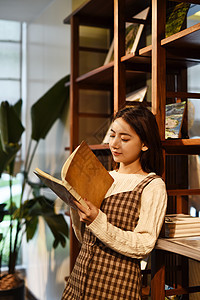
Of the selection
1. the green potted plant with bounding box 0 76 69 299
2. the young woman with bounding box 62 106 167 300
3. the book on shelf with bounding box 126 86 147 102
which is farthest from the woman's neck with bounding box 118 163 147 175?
the green potted plant with bounding box 0 76 69 299

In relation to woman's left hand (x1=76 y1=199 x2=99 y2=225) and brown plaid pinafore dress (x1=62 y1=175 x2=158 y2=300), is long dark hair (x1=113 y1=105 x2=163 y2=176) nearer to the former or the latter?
brown plaid pinafore dress (x1=62 y1=175 x2=158 y2=300)

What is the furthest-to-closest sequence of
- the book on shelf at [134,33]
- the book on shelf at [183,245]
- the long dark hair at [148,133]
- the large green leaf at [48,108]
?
the large green leaf at [48,108]
the book on shelf at [134,33]
the long dark hair at [148,133]
the book on shelf at [183,245]

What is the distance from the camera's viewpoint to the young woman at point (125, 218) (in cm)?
155

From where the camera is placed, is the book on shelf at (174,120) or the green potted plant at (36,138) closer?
the book on shelf at (174,120)

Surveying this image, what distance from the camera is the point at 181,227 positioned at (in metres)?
1.72

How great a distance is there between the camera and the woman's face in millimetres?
1689

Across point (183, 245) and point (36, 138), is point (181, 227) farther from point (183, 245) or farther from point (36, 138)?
point (36, 138)

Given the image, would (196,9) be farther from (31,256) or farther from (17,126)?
(31,256)

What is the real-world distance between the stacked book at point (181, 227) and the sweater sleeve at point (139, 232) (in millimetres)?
161

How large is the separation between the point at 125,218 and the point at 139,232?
0.08m

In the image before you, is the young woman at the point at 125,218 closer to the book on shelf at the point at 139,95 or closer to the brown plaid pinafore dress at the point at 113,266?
the brown plaid pinafore dress at the point at 113,266

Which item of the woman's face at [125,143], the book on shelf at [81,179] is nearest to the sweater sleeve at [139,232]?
the book on shelf at [81,179]

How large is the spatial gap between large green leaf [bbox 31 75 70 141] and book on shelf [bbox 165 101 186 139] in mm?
1549

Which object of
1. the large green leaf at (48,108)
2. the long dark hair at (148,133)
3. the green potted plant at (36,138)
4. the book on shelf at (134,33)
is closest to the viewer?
the long dark hair at (148,133)
